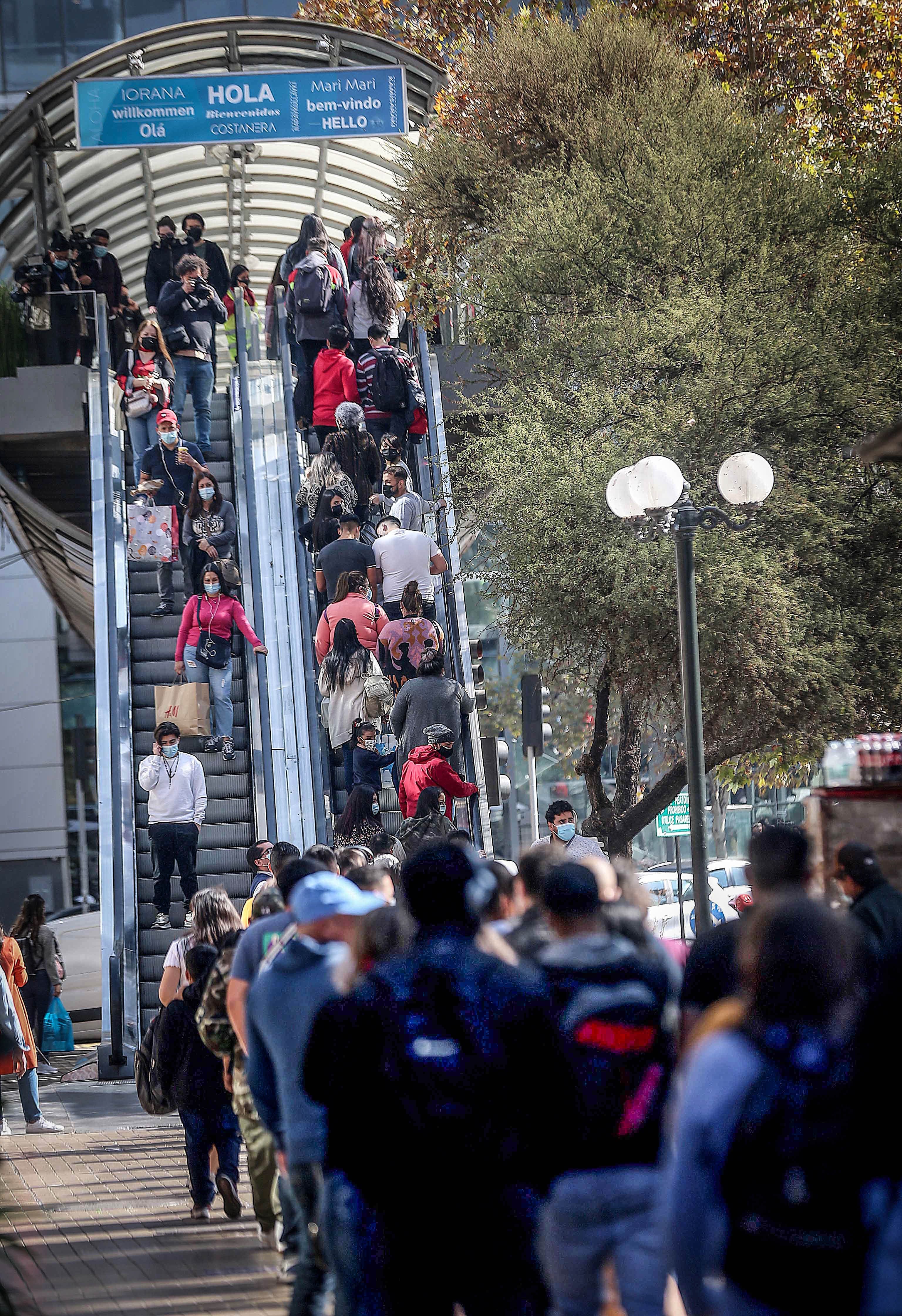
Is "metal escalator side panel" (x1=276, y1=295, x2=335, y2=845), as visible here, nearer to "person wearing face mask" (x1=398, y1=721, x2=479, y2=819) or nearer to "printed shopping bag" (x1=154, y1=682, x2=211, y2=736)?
"printed shopping bag" (x1=154, y1=682, x2=211, y2=736)

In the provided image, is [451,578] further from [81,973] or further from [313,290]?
[81,973]

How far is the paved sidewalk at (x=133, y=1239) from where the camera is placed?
6133 millimetres

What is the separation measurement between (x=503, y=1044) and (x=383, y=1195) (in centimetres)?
46

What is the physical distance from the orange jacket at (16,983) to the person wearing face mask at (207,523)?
4194 mm

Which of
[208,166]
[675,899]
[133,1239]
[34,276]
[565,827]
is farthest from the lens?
[675,899]

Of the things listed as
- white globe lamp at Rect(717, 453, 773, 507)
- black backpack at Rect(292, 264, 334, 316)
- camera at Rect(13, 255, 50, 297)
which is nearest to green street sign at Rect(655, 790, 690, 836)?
black backpack at Rect(292, 264, 334, 316)

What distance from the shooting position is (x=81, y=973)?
17516mm

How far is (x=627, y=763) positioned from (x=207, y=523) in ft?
15.6

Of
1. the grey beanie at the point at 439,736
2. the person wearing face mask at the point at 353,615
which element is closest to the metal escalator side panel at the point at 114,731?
the person wearing face mask at the point at 353,615

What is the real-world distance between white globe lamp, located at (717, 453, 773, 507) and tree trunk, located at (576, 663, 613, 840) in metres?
4.38

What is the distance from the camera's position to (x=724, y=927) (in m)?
4.04

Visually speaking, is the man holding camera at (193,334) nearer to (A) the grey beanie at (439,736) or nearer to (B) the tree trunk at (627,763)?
(B) the tree trunk at (627,763)

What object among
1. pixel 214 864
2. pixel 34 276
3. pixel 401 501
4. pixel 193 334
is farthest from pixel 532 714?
pixel 34 276

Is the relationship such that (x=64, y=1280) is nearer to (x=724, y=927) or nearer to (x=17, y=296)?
(x=724, y=927)
